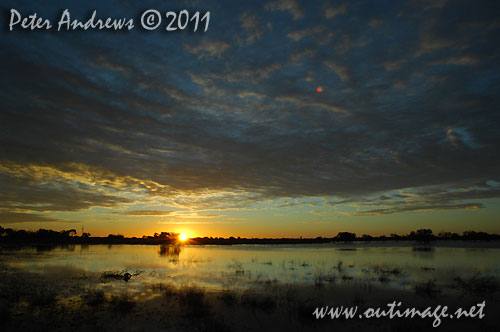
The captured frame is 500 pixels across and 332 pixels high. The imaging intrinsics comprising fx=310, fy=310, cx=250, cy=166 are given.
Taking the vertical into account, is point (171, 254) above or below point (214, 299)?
below

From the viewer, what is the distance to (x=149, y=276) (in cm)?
3166

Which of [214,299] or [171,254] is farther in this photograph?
[171,254]

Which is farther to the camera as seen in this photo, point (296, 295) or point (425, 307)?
point (296, 295)

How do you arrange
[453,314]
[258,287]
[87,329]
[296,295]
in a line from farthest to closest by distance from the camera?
[258,287]
[296,295]
[453,314]
[87,329]

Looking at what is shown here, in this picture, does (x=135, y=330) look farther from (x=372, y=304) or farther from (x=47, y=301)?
(x=372, y=304)

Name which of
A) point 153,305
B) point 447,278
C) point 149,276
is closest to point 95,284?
point 149,276

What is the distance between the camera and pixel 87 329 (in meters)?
14.0

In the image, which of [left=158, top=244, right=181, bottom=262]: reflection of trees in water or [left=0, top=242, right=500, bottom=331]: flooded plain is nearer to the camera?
[left=0, top=242, right=500, bottom=331]: flooded plain

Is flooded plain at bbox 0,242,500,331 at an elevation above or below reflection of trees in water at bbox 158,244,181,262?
above

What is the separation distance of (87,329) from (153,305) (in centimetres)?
523

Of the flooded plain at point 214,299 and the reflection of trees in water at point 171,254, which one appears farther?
the reflection of trees in water at point 171,254

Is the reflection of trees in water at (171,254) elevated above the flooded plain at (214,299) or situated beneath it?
situated beneath

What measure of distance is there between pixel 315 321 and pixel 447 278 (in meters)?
20.4

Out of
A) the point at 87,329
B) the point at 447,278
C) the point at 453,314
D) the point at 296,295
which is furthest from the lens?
the point at 447,278
